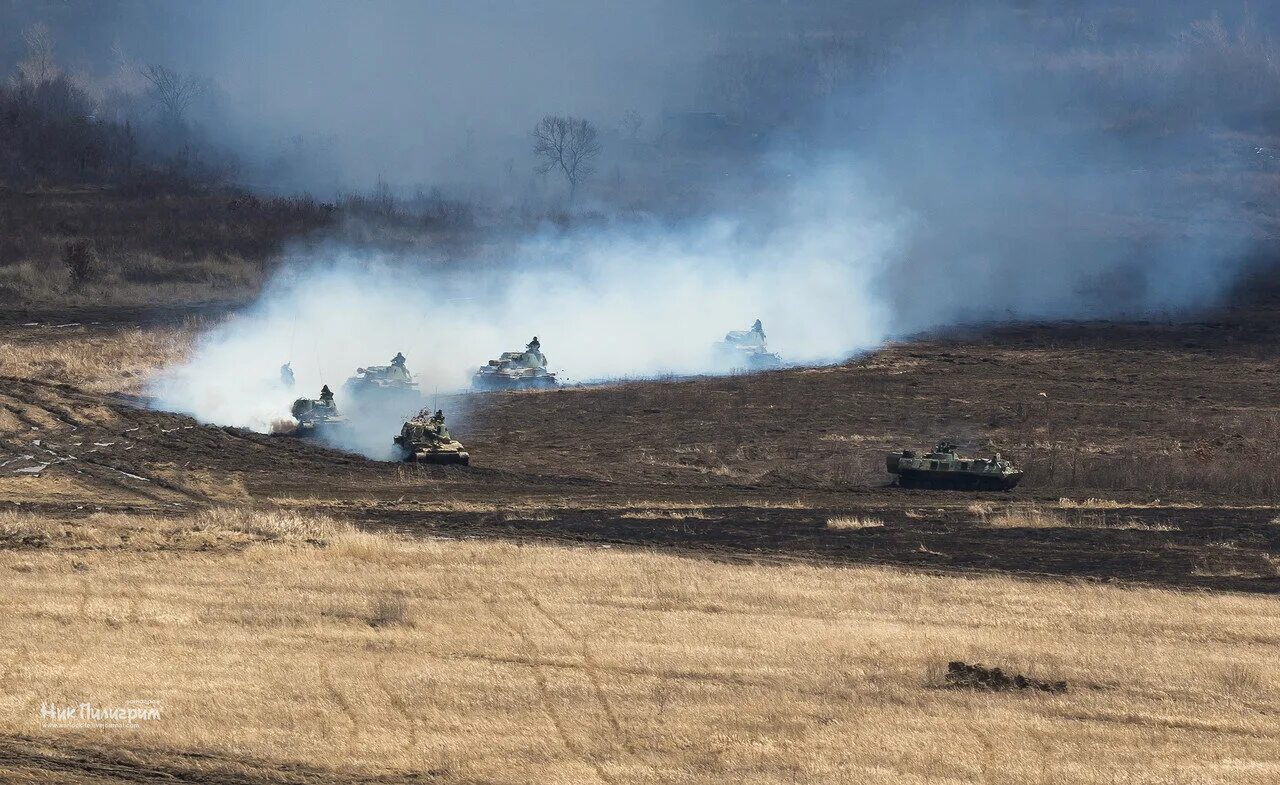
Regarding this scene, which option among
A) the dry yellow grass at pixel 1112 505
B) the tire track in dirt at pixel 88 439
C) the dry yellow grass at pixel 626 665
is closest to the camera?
the dry yellow grass at pixel 626 665

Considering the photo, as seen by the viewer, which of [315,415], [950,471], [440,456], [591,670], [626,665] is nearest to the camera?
[591,670]

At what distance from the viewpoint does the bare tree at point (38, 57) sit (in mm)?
133750

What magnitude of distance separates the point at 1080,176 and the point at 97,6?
95.7m

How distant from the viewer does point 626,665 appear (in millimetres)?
21891

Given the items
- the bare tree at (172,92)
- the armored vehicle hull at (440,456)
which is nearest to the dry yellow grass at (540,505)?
the armored vehicle hull at (440,456)

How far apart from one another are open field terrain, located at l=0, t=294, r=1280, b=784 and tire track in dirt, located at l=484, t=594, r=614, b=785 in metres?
0.06

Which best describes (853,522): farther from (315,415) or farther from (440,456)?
(315,415)

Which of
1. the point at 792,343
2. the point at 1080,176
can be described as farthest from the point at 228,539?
the point at 1080,176

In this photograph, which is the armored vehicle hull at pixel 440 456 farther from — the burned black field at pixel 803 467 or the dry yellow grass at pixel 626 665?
the dry yellow grass at pixel 626 665

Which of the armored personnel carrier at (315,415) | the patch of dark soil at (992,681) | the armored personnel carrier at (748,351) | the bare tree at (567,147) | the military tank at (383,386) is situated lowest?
the patch of dark soil at (992,681)

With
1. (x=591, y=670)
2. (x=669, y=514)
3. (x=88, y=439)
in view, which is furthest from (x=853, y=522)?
(x=88, y=439)

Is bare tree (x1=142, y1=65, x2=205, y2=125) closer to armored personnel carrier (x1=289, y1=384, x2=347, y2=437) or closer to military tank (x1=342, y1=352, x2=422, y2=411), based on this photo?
military tank (x1=342, y1=352, x2=422, y2=411)

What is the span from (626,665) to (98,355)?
45127 mm

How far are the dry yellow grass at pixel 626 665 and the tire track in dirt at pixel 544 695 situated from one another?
2.2 inches
